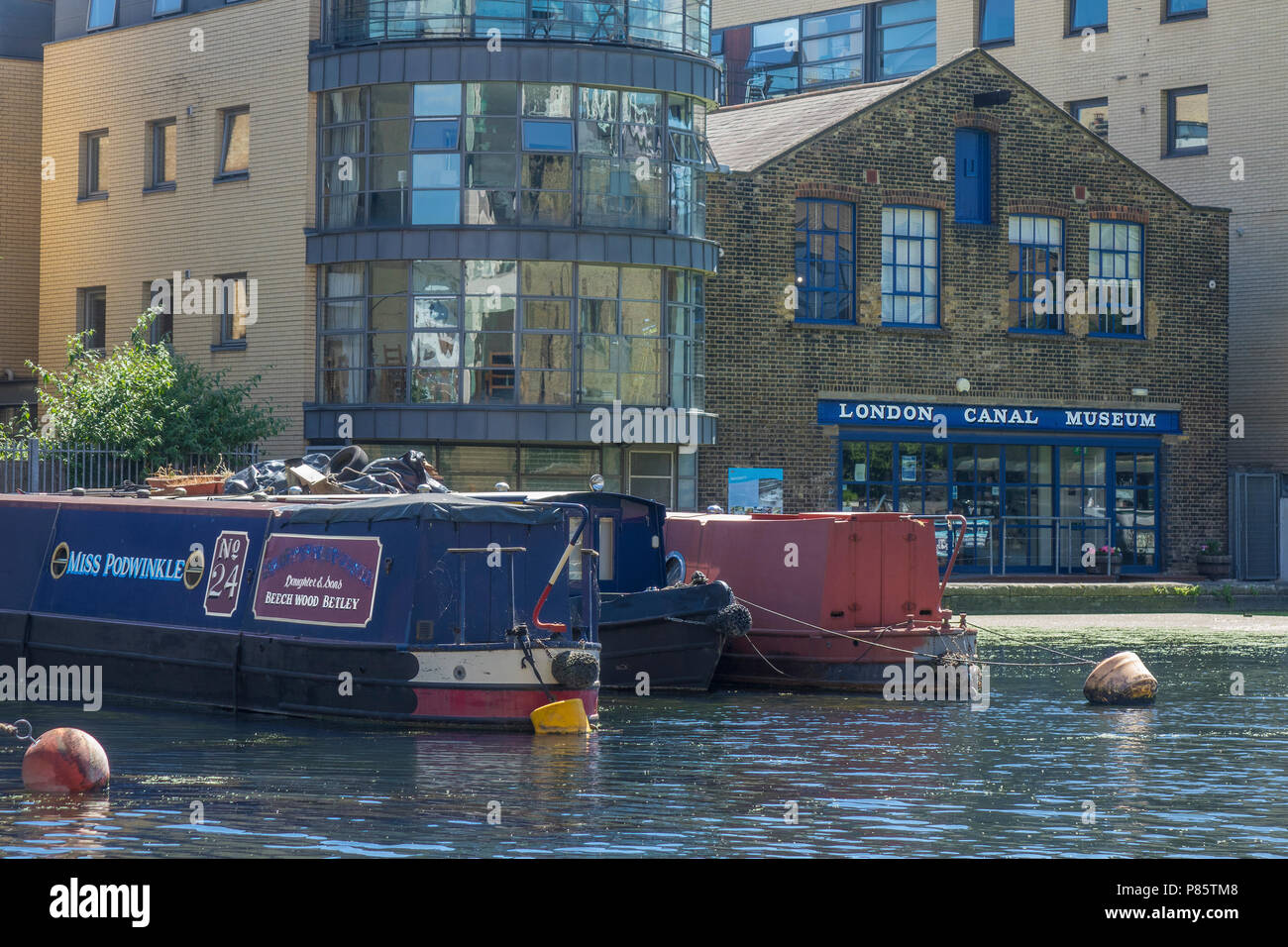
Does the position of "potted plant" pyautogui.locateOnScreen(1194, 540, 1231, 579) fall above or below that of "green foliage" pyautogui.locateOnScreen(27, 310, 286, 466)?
below

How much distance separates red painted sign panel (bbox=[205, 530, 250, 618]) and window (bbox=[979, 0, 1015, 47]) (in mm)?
28732

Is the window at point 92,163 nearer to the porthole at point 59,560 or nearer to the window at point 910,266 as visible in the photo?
the window at point 910,266

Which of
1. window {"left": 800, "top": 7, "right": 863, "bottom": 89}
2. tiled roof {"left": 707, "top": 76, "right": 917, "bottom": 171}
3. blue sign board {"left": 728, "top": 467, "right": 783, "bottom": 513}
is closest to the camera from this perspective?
blue sign board {"left": 728, "top": 467, "right": 783, "bottom": 513}

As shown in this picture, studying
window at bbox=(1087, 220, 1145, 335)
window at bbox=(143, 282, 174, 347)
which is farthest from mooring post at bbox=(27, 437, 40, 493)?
window at bbox=(1087, 220, 1145, 335)

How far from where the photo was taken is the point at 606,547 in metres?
21.6

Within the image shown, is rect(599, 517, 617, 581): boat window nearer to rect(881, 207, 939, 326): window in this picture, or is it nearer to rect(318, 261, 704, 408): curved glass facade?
rect(318, 261, 704, 408): curved glass facade

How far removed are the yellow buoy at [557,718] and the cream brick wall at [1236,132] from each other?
25648 mm

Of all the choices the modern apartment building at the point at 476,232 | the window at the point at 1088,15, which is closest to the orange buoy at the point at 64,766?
the modern apartment building at the point at 476,232

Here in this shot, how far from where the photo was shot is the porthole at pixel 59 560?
1981cm

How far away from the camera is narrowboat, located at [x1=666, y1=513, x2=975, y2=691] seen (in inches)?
827

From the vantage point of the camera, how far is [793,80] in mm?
45062

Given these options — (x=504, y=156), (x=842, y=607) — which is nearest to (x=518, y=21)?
(x=504, y=156)
